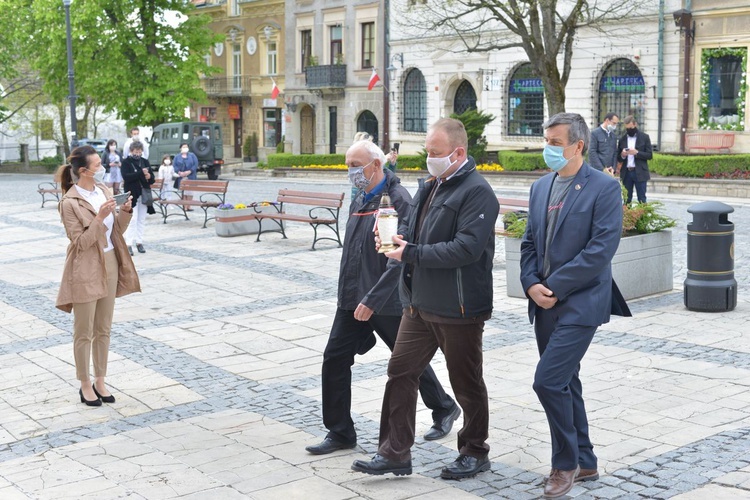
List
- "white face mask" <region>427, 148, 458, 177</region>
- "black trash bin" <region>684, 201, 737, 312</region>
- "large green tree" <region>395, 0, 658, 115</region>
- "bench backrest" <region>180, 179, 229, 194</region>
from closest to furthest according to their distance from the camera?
1. "white face mask" <region>427, 148, 458, 177</region>
2. "black trash bin" <region>684, 201, 737, 312</region>
3. "bench backrest" <region>180, 179, 229, 194</region>
4. "large green tree" <region>395, 0, 658, 115</region>

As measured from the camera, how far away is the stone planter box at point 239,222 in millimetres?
17987

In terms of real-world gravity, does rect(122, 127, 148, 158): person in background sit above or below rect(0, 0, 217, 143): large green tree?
below

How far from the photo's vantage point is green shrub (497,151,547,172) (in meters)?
31.5

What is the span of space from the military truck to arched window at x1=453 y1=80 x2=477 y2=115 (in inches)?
364

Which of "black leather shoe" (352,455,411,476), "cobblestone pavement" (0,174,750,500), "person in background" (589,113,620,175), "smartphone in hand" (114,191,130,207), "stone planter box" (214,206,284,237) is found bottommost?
"cobblestone pavement" (0,174,750,500)

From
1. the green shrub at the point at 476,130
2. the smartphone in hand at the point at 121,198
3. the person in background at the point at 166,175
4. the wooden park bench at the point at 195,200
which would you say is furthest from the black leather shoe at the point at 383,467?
the green shrub at the point at 476,130

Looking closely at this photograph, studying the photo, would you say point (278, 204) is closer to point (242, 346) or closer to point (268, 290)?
point (268, 290)

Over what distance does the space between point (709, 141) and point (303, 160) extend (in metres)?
16.3

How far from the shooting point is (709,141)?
30.9m

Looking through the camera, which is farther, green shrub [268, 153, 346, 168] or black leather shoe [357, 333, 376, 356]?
green shrub [268, 153, 346, 168]

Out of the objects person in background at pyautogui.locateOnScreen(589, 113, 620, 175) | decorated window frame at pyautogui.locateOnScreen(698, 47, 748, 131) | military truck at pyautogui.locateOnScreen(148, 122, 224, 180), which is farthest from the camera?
military truck at pyautogui.locateOnScreen(148, 122, 224, 180)

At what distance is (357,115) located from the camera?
46.2 m

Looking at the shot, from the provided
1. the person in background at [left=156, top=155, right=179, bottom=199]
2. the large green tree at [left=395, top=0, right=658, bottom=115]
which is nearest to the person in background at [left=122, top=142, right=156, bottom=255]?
the person in background at [left=156, top=155, right=179, bottom=199]

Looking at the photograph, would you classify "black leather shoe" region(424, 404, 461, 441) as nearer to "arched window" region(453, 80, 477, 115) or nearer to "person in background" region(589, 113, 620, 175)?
"person in background" region(589, 113, 620, 175)
